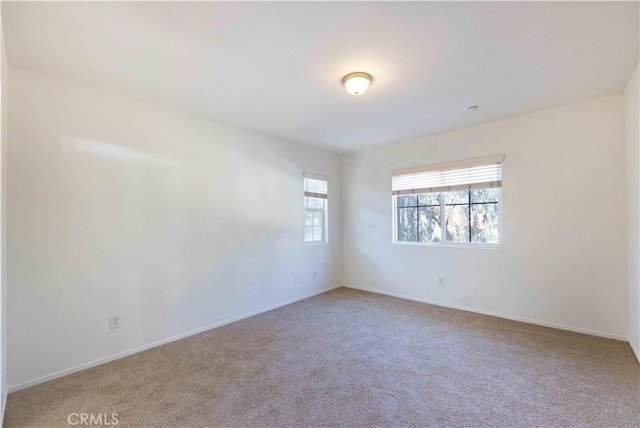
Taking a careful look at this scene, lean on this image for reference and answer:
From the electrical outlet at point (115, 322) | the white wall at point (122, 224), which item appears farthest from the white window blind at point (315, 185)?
the electrical outlet at point (115, 322)

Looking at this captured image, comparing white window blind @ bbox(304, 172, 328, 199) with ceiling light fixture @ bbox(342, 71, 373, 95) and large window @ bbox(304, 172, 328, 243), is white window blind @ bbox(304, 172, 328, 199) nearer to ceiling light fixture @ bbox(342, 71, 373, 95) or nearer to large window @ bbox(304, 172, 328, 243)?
large window @ bbox(304, 172, 328, 243)

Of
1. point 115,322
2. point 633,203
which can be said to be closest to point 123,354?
point 115,322

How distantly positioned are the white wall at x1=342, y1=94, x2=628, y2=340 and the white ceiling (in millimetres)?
408

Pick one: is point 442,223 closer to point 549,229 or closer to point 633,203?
point 549,229

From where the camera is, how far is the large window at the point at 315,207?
15.2 feet

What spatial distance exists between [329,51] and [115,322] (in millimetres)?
3019

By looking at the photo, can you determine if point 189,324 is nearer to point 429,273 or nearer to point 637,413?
point 429,273

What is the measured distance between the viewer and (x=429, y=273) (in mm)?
4195

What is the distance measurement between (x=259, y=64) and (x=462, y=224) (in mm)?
3313

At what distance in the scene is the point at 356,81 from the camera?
236cm

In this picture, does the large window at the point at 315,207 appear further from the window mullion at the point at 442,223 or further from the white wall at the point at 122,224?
the window mullion at the point at 442,223

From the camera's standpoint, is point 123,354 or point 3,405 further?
point 123,354

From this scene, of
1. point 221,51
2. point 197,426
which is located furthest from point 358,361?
point 221,51

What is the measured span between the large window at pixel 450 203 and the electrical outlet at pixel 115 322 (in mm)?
3741
